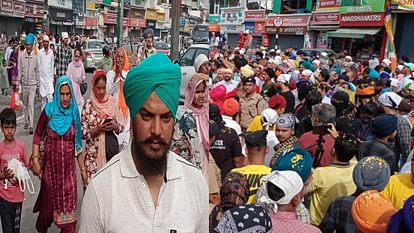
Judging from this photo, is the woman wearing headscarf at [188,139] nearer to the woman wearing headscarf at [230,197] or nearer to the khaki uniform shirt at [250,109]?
the woman wearing headscarf at [230,197]

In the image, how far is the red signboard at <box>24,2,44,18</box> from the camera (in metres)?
41.2

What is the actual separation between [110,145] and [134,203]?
337 centimetres

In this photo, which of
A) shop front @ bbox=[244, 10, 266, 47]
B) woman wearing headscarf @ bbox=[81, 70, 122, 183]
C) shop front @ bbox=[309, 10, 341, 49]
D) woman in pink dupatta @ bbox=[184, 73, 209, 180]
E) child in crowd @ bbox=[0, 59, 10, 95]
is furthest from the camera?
shop front @ bbox=[244, 10, 266, 47]

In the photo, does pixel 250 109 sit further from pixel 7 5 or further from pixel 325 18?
pixel 7 5

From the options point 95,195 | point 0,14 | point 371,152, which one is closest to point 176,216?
point 95,195

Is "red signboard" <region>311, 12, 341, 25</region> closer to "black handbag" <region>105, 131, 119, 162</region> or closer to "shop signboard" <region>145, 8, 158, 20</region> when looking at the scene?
"black handbag" <region>105, 131, 119, 162</region>

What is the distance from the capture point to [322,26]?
1294 inches

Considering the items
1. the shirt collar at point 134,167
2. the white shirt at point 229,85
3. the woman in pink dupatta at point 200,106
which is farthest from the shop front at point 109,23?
the shirt collar at point 134,167

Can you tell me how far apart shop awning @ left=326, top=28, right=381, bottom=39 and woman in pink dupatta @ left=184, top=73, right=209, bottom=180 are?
23.9 meters

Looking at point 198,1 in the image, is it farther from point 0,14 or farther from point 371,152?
point 371,152

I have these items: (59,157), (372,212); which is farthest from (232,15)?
(372,212)

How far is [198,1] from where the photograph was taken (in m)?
98.4

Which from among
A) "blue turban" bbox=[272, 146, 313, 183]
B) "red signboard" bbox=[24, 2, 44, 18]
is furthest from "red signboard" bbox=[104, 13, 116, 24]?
"blue turban" bbox=[272, 146, 313, 183]

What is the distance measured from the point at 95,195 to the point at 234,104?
4.74 metres
